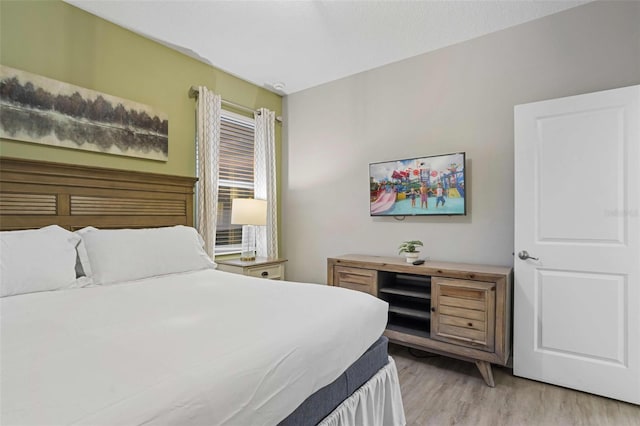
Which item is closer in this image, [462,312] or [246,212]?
[462,312]

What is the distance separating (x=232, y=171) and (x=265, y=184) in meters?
0.41

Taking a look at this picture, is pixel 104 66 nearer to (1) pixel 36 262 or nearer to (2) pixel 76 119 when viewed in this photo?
(2) pixel 76 119

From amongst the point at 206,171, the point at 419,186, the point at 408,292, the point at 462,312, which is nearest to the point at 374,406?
the point at 462,312

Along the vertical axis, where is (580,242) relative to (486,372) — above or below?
above

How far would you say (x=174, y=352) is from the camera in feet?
3.31

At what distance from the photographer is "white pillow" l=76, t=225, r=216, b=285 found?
203cm

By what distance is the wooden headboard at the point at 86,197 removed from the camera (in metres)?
2.08

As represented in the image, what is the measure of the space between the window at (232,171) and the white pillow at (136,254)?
39.3 inches

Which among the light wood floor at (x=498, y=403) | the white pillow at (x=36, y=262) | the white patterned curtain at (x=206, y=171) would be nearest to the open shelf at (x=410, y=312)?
the light wood floor at (x=498, y=403)

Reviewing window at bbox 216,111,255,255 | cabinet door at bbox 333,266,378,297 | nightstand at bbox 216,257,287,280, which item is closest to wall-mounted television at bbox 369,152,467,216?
cabinet door at bbox 333,266,378,297

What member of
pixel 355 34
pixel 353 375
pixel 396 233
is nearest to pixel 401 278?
pixel 396 233

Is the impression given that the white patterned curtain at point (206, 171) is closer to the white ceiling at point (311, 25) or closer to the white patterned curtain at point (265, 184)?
the white ceiling at point (311, 25)

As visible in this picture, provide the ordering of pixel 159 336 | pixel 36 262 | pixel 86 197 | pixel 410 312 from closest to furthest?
pixel 159 336
pixel 36 262
pixel 86 197
pixel 410 312

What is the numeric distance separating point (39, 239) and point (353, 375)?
187 cm
